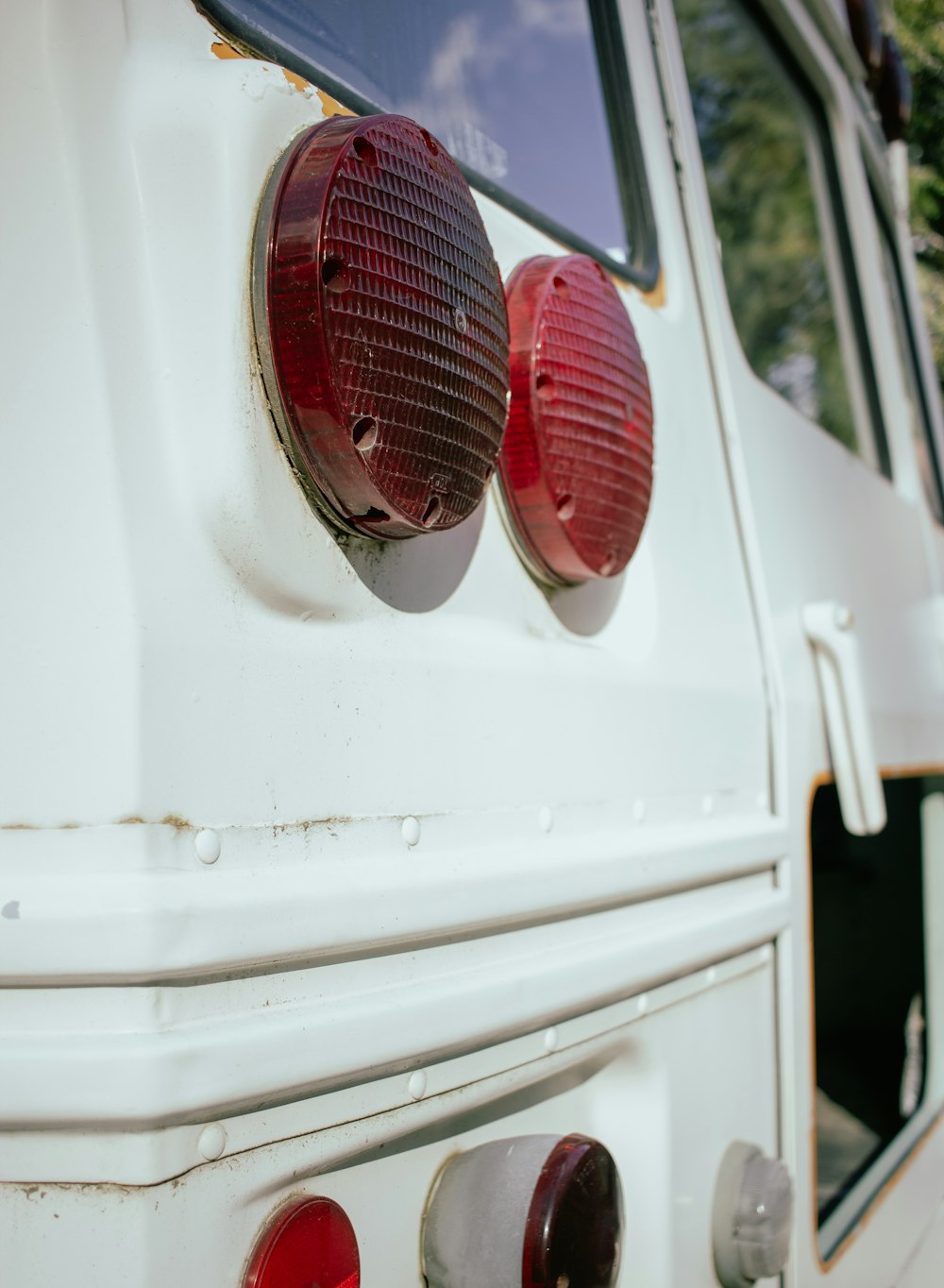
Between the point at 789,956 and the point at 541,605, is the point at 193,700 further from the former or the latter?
the point at 789,956

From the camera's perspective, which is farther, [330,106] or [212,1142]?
[330,106]

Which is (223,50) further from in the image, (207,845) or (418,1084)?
(418,1084)

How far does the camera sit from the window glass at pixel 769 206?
1.74 meters

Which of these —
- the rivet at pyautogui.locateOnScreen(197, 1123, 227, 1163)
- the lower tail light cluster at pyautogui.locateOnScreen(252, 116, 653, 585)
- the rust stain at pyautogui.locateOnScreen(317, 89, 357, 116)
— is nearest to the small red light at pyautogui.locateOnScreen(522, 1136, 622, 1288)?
the rivet at pyautogui.locateOnScreen(197, 1123, 227, 1163)

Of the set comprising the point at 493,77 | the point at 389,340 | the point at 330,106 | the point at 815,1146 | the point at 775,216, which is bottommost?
the point at 815,1146

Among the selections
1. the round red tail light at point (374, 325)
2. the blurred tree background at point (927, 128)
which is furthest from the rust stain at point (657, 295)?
the blurred tree background at point (927, 128)

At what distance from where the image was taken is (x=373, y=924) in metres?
0.74

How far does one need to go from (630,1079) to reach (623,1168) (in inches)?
2.7

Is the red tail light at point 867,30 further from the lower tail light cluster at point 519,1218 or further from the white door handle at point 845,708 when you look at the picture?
the lower tail light cluster at point 519,1218

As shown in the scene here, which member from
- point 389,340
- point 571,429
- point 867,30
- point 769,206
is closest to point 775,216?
point 769,206

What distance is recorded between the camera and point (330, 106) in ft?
2.81

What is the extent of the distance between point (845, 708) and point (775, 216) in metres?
0.94

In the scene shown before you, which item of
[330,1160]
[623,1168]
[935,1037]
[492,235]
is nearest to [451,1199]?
[330,1160]

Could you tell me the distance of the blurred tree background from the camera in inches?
221
